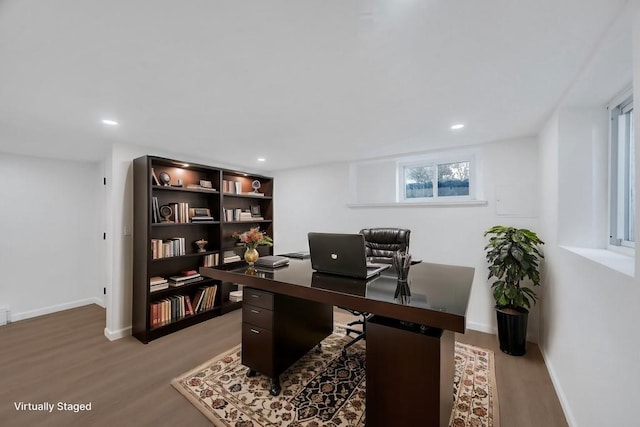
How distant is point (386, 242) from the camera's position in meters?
2.78

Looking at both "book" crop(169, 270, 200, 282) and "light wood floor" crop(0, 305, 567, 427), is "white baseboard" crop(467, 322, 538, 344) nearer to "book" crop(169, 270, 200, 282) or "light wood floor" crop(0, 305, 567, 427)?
"light wood floor" crop(0, 305, 567, 427)

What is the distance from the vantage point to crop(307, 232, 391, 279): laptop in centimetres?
171

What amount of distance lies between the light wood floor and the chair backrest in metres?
1.13

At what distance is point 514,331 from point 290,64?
118 inches

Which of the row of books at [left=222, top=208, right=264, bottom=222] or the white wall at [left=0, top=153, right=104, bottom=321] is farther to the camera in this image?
the row of books at [left=222, top=208, right=264, bottom=222]

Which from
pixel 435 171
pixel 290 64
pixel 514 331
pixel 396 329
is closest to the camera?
pixel 396 329

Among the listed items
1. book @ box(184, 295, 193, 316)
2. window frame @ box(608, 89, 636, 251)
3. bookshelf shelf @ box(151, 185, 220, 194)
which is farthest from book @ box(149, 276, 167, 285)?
window frame @ box(608, 89, 636, 251)

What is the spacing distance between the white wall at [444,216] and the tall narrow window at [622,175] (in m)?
1.11

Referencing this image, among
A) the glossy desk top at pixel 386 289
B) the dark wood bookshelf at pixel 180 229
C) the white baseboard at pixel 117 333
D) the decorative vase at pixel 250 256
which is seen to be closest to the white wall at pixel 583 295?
the glossy desk top at pixel 386 289

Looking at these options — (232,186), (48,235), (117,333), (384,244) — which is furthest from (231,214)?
(48,235)

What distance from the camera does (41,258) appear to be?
11.8 ft

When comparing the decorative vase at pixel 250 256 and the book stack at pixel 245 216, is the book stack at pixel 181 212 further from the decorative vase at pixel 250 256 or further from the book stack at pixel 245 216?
the decorative vase at pixel 250 256

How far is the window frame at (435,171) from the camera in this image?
10.6 feet

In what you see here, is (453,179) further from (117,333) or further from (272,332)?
(117,333)
